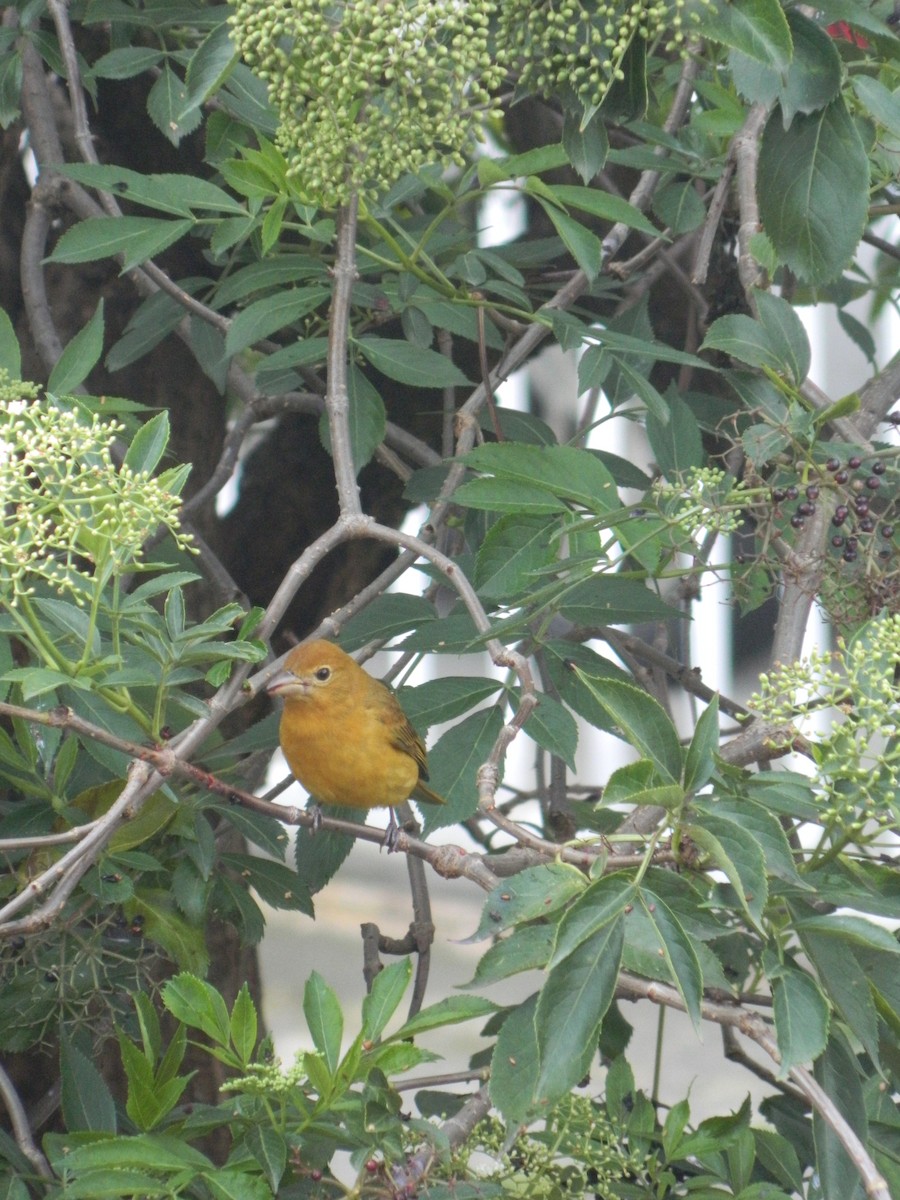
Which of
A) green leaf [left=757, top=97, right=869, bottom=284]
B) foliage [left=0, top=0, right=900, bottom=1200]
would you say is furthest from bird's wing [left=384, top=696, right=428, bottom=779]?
green leaf [left=757, top=97, right=869, bottom=284]

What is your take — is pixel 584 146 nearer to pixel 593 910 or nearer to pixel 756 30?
pixel 756 30

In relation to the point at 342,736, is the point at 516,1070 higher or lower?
higher

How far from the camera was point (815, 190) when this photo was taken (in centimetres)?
191

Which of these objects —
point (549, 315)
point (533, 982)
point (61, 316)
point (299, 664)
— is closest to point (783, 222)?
point (549, 315)

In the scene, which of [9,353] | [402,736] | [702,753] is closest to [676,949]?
[702,753]

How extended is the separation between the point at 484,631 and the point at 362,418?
107 centimetres

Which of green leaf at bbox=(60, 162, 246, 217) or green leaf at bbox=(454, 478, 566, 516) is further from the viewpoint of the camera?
green leaf at bbox=(60, 162, 246, 217)

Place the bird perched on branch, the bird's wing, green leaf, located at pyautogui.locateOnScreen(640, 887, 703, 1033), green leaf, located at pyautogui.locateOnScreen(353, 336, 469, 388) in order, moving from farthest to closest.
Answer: the bird's wing → the bird perched on branch → green leaf, located at pyautogui.locateOnScreen(353, 336, 469, 388) → green leaf, located at pyautogui.locateOnScreen(640, 887, 703, 1033)

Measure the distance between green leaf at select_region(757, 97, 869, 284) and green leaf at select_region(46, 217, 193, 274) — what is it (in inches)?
46.3

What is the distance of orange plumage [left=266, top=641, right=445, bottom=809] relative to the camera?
3.10m

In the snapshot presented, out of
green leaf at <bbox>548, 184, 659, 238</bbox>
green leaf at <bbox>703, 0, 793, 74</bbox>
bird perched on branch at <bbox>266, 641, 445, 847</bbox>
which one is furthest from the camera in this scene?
bird perched on branch at <bbox>266, 641, 445, 847</bbox>

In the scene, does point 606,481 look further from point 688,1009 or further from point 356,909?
point 356,909

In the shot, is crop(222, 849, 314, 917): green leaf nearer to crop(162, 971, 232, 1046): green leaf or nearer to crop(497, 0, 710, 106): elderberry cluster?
crop(162, 971, 232, 1046): green leaf

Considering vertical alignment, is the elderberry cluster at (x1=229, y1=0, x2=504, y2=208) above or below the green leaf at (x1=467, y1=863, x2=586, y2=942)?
above
